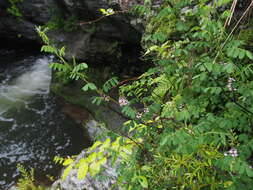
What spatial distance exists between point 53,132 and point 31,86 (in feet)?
7.47

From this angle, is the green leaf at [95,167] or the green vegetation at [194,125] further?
the green leaf at [95,167]

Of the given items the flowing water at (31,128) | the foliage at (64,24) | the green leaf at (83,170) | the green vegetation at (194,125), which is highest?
the green vegetation at (194,125)

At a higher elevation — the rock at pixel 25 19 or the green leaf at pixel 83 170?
the green leaf at pixel 83 170

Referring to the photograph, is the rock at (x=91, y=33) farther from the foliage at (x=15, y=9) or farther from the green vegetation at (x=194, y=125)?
the green vegetation at (x=194, y=125)

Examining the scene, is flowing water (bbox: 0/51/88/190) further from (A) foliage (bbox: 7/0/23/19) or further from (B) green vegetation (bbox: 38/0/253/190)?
(B) green vegetation (bbox: 38/0/253/190)

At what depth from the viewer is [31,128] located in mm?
5641

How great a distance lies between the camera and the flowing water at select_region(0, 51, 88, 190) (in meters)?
4.87

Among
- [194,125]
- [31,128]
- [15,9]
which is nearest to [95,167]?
[194,125]

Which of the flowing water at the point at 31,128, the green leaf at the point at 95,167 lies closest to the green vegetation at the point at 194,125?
the green leaf at the point at 95,167

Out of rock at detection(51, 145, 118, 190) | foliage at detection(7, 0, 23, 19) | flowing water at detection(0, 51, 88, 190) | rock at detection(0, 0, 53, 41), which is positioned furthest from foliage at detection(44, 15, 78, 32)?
rock at detection(51, 145, 118, 190)

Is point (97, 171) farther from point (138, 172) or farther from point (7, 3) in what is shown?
point (7, 3)

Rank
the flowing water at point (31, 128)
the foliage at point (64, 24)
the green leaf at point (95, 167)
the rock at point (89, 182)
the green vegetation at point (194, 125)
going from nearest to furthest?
the green vegetation at point (194, 125) < the green leaf at point (95, 167) < the rock at point (89, 182) < the flowing water at point (31, 128) < the foliage at point (64, 24)

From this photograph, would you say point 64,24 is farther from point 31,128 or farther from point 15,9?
point 15,9

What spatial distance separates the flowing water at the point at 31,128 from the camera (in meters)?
4.87
